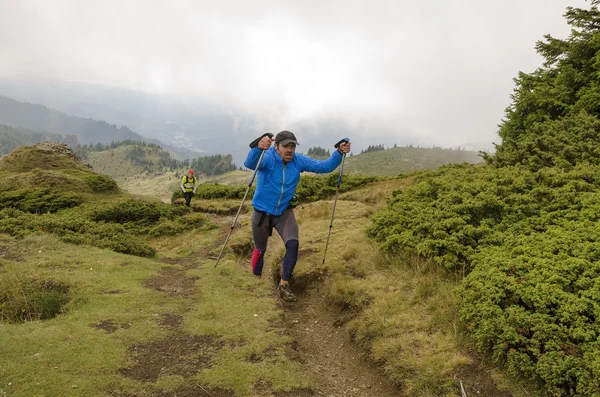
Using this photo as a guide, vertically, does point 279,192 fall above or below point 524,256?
above

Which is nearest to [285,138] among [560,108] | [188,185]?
[560,108]

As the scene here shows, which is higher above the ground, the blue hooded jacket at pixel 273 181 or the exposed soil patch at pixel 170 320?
the blue hooded jacket at pixel 273 181

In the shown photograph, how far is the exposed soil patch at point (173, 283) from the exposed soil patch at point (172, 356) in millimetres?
2317

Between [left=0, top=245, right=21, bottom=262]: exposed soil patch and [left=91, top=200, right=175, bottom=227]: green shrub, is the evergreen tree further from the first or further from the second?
[left=91, top=200, right=175, bottom=227]: green shrub

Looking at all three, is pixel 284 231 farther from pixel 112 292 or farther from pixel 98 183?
pixel 98 183

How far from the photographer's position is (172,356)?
550cm

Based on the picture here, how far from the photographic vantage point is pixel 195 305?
7.57 metres

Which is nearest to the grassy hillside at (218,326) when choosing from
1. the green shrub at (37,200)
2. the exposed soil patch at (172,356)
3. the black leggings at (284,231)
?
the exposed soil patch at (172,356)

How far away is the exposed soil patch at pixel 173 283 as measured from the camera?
8399 millimetres

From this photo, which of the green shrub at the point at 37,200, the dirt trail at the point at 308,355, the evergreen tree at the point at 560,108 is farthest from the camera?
the green shrub at the point at 37,200

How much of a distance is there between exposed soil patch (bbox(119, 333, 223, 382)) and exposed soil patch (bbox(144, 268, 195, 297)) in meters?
2.32

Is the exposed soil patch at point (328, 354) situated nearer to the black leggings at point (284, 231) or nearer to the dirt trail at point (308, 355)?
the dirt trail at point (308, 355)

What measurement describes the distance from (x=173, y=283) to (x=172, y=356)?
3745mm

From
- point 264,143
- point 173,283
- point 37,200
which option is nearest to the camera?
point 264,143
